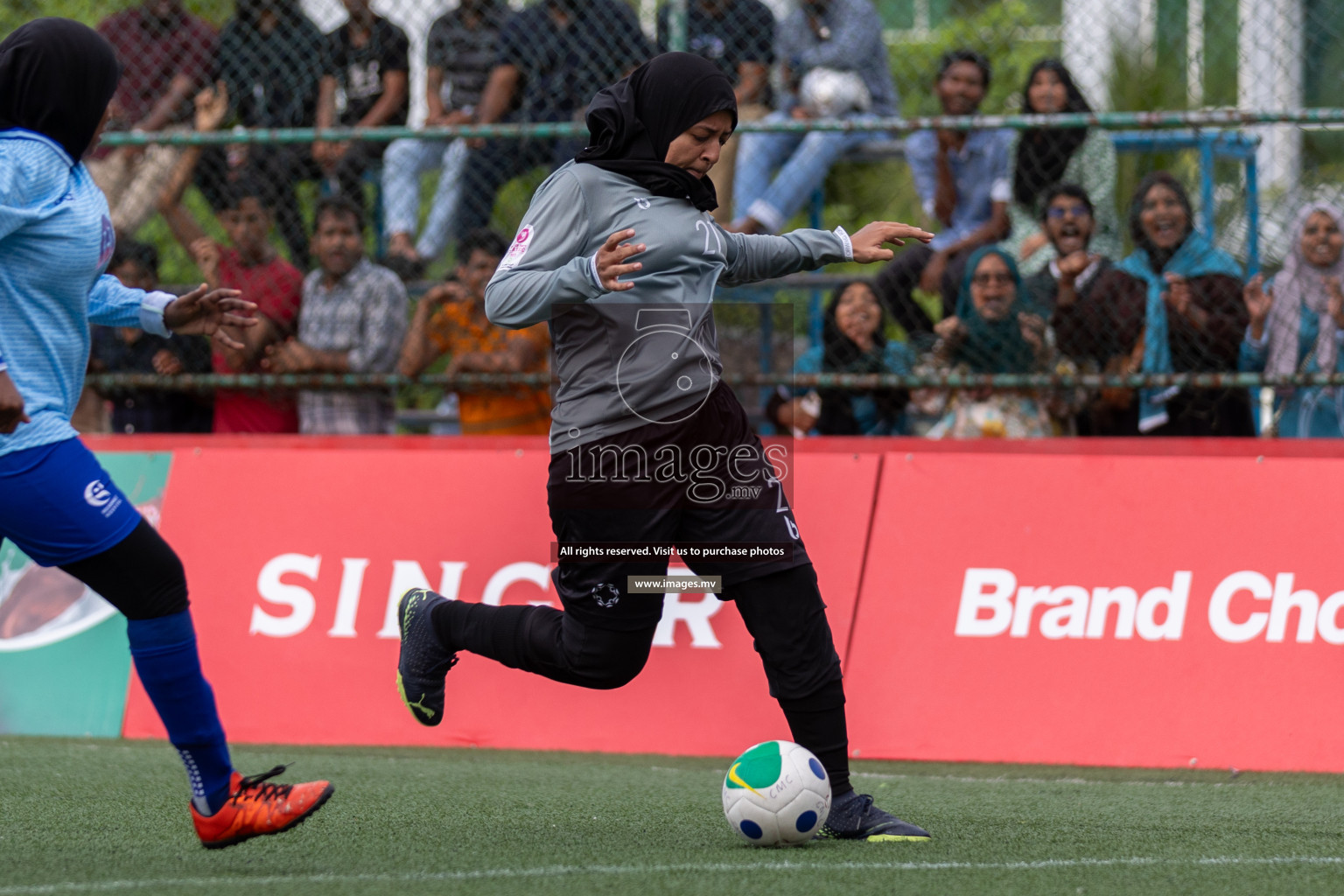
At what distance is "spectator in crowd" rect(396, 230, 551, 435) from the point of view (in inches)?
286

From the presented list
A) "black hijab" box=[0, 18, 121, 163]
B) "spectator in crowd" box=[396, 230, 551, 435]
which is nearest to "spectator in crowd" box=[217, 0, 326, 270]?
"spectator in crowd" box=[396, 230, 551, 435]

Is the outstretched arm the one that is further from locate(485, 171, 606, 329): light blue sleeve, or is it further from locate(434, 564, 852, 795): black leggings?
locate(434, 564, 852, 795): black leggings

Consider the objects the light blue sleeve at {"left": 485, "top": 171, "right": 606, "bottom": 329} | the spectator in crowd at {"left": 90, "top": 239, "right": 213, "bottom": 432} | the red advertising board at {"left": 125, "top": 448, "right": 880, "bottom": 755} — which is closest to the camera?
the light blue sleeve at {"left": 485, "top": 171, "right": 606, "bottom": 329}

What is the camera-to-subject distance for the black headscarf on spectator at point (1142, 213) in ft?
22.5

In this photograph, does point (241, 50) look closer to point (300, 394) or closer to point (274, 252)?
point (274, 252)

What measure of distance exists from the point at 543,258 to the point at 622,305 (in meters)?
0.25

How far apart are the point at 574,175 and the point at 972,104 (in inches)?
178

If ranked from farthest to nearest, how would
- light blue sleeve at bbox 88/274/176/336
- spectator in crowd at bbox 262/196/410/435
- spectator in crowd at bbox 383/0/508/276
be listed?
spectator in crowd at bbox 383/0/508/276, spectator in crowd at bbox 262/196/410/435, light blue sleeve at bbox 88/274/176/336

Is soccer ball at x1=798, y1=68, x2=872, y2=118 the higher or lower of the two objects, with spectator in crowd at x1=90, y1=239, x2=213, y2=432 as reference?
higher

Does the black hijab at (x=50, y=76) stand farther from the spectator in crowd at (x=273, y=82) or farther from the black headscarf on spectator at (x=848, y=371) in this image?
the spectator in crowd at (x=273, y=82)

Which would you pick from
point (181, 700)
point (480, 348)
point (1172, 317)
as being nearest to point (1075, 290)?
point (1172, 317)

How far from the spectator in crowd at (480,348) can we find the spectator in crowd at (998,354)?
1.99 m

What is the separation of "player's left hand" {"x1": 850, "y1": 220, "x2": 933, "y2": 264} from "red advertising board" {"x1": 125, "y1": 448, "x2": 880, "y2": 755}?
2.36 m

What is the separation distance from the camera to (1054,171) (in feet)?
23.8
